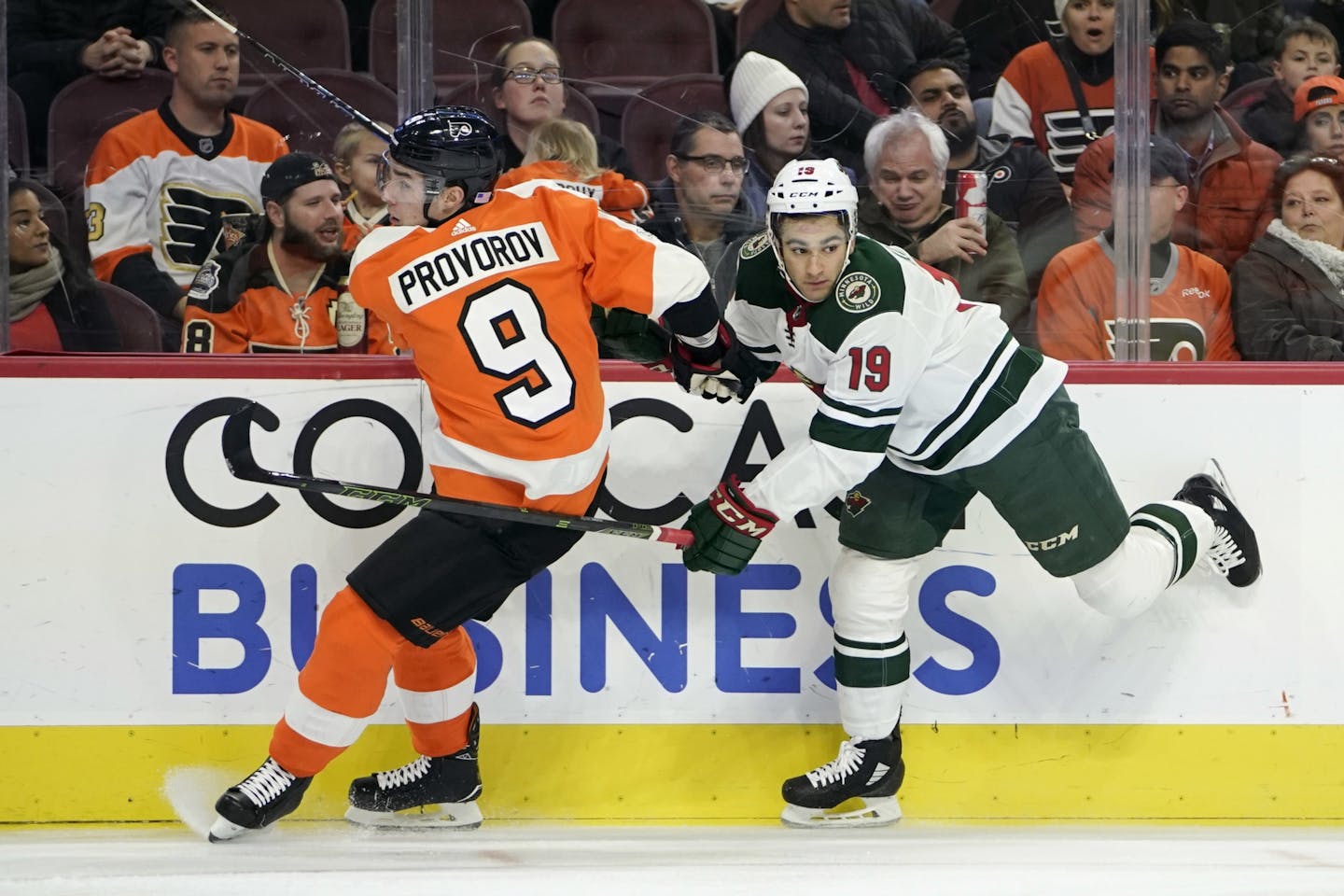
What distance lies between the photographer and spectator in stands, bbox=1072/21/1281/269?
3.24 m

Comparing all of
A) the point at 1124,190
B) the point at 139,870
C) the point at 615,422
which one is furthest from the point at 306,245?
the point at 1124,190

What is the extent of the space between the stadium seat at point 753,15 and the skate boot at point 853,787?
1.49 metres

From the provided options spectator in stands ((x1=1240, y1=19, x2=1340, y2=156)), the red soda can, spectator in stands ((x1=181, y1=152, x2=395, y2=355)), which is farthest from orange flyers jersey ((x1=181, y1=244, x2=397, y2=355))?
spectator in stands ((x1=1240, y1=19, x2=1340, y2=156))

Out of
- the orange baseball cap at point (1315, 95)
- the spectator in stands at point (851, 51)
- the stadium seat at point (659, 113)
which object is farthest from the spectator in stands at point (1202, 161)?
the stadium seat at point (659, 113)

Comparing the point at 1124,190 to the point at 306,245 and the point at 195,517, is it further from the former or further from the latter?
the point at 195,517

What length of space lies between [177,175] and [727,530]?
139 cm

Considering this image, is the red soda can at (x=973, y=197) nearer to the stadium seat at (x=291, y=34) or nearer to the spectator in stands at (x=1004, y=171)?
the spectator in stands at (x=1004, y=171)

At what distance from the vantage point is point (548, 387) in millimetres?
2762

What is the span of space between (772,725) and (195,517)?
49.3 inches

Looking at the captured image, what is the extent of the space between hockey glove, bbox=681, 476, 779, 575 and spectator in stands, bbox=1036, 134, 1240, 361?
0.82 meters

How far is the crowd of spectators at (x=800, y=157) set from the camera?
10.4 feet

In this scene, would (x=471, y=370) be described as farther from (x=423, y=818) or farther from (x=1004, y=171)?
(x=1004, y=171)

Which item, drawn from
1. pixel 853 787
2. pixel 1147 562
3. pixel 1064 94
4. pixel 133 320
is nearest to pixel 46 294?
pixel 133 320

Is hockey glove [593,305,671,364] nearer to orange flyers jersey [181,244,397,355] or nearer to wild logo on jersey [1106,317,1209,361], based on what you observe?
orange flyers jersey [181,244,397,355]
